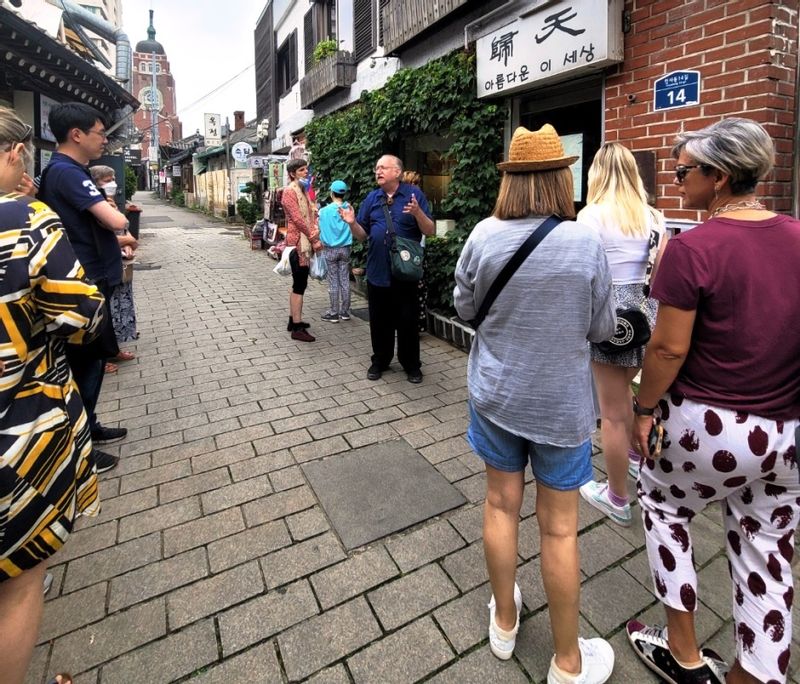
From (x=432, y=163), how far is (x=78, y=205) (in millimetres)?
5096

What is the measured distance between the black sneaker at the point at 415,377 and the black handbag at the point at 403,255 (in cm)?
86

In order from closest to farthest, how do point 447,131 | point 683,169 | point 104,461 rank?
point 683,169 → point 104,461 → point 447,131

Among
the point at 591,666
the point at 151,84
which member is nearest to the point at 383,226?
the point at 591,666

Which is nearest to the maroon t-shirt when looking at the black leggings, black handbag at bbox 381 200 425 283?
black handbag at bbox 381 200 425 283

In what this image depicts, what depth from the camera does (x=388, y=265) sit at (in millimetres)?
4352

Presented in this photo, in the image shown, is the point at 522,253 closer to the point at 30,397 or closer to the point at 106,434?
the point at 30,397

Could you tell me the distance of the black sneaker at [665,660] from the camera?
174cm

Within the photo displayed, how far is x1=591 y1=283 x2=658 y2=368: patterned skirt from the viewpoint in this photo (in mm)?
2529

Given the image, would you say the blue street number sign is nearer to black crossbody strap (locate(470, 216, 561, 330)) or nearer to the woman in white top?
the woman in white top

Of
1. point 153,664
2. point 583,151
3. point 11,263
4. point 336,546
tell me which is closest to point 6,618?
point 153,664

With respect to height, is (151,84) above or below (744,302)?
above

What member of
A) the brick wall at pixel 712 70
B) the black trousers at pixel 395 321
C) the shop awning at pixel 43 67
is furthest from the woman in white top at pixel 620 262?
the shop awning at pixel 43 67

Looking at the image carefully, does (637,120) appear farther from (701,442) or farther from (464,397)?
(701,442)

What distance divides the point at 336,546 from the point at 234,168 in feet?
84.6
